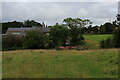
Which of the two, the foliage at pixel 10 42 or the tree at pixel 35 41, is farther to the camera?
the foliage at pixel 10 42

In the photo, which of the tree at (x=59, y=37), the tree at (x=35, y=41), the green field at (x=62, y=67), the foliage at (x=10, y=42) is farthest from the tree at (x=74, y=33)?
the green field at (x=62, y=67)

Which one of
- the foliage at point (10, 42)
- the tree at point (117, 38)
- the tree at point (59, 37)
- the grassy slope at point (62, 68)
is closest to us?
the grassy slope at point (62, 68)

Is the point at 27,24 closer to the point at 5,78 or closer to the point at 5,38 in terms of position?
the point at 5,38

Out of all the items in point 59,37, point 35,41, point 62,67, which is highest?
point 59,37

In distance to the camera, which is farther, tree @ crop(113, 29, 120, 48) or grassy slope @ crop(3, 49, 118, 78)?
tree @ crop(113, 29, 120, 48)

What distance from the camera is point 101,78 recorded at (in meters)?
6.82

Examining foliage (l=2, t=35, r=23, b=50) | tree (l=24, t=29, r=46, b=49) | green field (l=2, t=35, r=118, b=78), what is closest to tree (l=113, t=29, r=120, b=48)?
tree (l=24, t=29, r=46, b=49)

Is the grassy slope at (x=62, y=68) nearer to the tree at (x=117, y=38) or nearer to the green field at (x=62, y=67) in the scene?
the green field at (x=62, y=67)

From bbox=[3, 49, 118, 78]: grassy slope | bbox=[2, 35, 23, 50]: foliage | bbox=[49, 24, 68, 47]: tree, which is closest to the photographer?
bbox=[3, 49, 118, 78]: grassy slope

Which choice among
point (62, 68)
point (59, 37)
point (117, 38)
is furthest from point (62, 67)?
point (59, 37)

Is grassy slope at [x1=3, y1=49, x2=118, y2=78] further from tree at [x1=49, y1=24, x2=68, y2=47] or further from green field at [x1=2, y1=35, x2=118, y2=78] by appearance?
tree at [x1=49, y1=24, x2=68, y2=47]

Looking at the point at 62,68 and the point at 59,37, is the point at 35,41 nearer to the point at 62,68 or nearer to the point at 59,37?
the point at 59,37

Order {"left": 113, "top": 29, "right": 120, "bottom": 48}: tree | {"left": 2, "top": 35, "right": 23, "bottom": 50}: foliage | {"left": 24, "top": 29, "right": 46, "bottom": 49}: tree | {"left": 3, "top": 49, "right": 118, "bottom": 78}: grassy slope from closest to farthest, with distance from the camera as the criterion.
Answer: {"left": 3, "top": 49, "right": 118, "bottom": 78}: grassy slope, {"left": 113, "top": 29, "right": 120, "bottom": 48}: tree, {"left": 24, "top": 29, "right": 46, "bottom": 49}: tree, {"left": 2, "top": 35, "right": 23, "bottom": 50}: foliage

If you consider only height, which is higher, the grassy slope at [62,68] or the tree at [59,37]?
the tree at [59,37]
